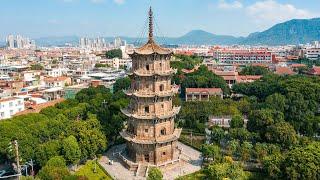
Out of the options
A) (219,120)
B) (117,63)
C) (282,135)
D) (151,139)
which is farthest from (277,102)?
(117,63)

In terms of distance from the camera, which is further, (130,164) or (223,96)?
(223,96)

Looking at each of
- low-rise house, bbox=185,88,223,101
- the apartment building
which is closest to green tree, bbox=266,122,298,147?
low-rise house, bbox=185,88,223,101

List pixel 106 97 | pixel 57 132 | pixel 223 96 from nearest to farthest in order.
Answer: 1. pixel 57 132
2. pixel 106 97
3. pixel 223 96

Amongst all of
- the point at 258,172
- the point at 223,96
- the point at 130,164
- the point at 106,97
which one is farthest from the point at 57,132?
the point at 223,96

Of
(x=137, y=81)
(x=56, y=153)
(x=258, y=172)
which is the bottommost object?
(x=258, y=172)

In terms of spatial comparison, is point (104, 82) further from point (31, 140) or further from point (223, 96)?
point (31, 140)

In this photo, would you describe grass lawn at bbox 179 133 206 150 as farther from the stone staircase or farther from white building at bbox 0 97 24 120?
white building at bbox 0 97 24 120
